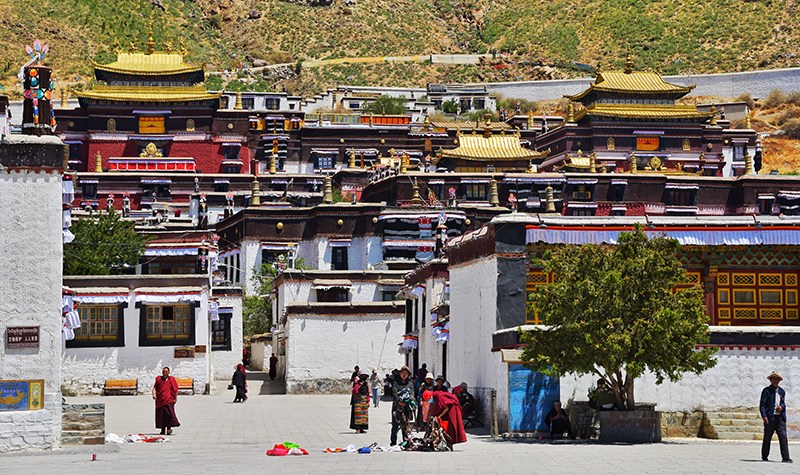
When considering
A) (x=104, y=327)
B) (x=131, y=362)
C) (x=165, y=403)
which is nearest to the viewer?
(x=165, y=403)

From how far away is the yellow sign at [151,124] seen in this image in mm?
85250

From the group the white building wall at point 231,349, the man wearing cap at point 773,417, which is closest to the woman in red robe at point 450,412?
the man wearing cap at point 773,417

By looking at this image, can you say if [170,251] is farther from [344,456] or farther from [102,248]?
[344,456]

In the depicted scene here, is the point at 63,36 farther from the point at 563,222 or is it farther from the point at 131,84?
the point at 563,222

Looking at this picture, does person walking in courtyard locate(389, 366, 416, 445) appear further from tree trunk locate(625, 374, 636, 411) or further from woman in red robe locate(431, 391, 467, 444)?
tree trunk locate(625, 374, 636, 411)

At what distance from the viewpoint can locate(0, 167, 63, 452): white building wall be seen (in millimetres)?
22984

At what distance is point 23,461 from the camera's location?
21.5 metres

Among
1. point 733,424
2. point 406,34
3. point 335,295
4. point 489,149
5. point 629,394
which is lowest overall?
point 733,424

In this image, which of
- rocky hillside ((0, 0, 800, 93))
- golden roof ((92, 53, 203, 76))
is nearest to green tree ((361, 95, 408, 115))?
golden roof ((92, 53, 203, 76))

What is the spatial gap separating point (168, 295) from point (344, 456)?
22.1m

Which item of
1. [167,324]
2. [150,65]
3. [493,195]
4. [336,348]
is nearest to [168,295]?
[167,324]

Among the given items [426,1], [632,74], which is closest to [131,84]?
[632,74]

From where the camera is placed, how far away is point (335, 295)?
173ft

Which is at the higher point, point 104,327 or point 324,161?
point 324,161
